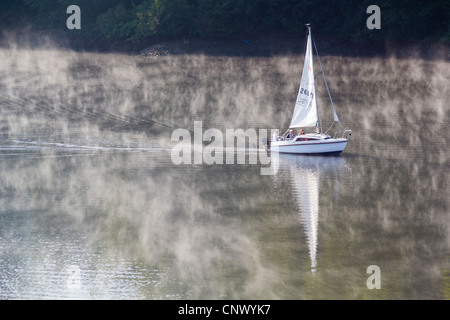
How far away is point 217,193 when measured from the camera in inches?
1043

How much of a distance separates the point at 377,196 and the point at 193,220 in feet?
27.2

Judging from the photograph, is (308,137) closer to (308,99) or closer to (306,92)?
(308,99)

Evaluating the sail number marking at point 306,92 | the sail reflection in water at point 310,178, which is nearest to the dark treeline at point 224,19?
the sail number marking at point 306,92

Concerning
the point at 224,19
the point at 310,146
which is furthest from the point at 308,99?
the point at 224,19

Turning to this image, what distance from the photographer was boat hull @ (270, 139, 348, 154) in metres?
36.9

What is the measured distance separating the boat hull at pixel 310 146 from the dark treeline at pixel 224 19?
2735 cm

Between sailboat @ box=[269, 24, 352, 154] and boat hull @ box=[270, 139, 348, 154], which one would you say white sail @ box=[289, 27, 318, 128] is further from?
boat hull @ box=[270, 139, 348, 154]

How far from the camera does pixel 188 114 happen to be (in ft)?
155

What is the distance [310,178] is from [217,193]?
5738 millimetres

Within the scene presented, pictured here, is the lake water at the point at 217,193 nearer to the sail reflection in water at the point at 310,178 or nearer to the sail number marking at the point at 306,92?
the sail reflection in water at the point at 310,178

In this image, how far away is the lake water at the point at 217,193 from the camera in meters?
16.6

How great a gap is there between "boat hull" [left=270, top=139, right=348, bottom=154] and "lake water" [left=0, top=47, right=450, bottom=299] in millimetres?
811

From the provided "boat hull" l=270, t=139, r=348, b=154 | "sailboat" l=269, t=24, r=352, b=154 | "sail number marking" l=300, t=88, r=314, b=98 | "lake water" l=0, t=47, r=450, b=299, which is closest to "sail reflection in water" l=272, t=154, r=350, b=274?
"lake water" l=0, t=47, r=450, b=299

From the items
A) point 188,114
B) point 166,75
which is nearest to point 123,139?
point 188,114
